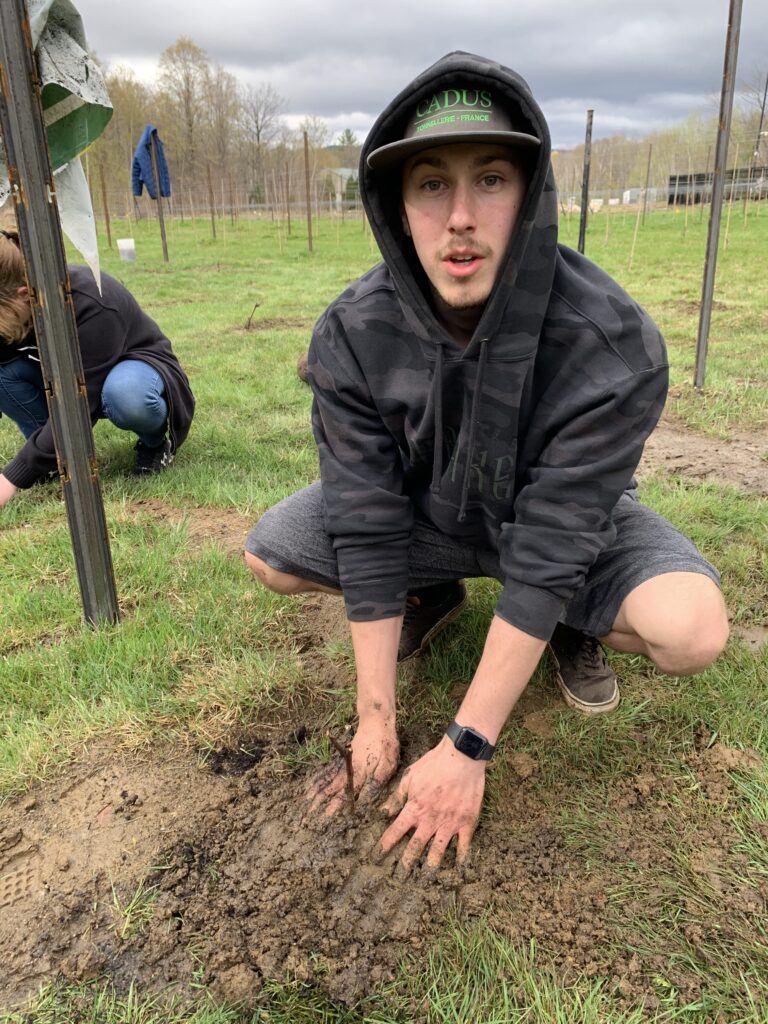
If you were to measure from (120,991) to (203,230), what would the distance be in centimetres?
2575

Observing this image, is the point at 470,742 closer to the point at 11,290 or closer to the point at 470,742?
the point at 470,742

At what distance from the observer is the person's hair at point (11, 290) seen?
300 centimetres

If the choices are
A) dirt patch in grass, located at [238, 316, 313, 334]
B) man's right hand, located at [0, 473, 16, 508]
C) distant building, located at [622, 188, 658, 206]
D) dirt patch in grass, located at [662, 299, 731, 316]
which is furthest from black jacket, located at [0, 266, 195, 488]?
distant building, located at [622, 188, 658, 206]

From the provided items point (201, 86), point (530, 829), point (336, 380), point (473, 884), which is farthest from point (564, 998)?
A: point (201, 86)

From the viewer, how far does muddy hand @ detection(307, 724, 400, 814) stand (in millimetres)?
1740

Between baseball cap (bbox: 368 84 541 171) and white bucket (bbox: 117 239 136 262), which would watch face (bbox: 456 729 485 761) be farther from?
white bucket (bbox: 117 239 136 262)

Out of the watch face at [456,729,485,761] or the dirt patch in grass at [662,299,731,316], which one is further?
the dirt patch in grass at [662,299,731,316]

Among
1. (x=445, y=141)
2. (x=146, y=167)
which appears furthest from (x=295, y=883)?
(x=146, y=167)

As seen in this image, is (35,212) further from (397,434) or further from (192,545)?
(192,545)

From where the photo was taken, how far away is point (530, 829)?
5.57ft

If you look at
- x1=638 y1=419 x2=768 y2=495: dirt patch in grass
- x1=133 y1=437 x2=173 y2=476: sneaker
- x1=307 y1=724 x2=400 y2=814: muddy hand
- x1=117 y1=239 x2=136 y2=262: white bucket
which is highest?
x1=117 y1=239 x2=136 y2=262: white bucket

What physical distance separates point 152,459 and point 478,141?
2.83 m

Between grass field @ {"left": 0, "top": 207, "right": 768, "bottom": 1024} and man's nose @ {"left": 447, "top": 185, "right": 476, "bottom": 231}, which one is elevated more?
man's nose @ {"left": 447, "top": 185, "right": 476, "bottom": 231}

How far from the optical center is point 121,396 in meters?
3.47
